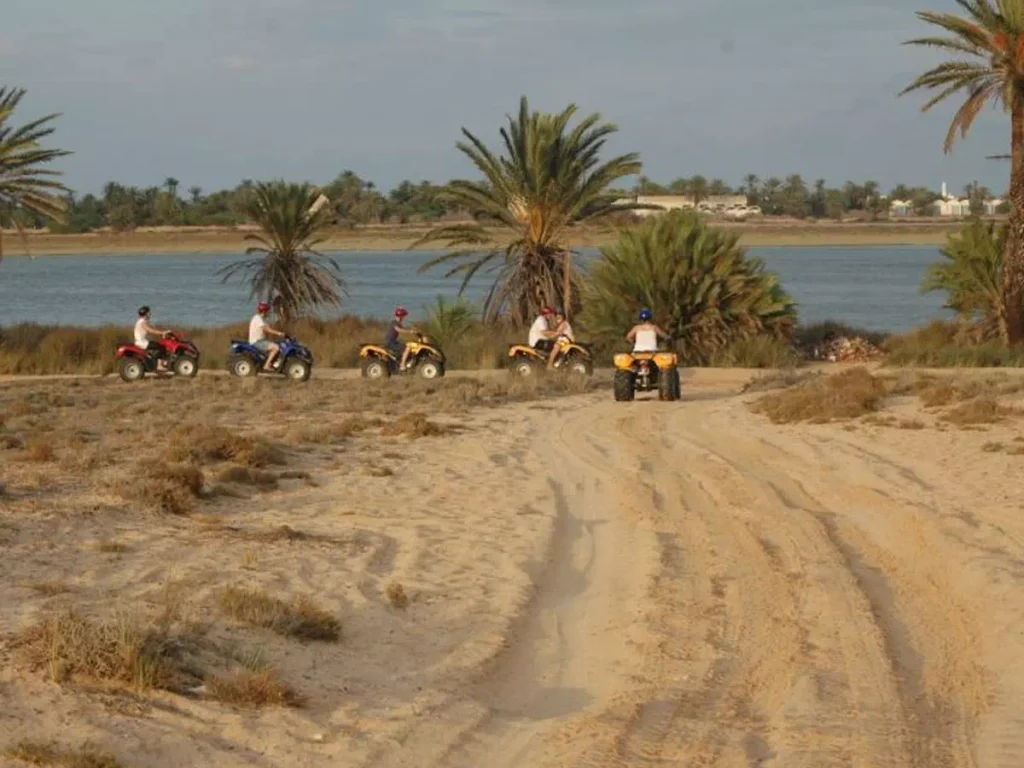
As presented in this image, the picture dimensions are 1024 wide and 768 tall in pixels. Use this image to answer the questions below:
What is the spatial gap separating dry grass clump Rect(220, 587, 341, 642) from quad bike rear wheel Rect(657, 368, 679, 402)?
50.6 ft

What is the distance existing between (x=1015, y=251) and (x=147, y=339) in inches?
664

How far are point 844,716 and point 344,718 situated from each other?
7.46 feet

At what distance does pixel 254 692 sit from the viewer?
23.4 feet

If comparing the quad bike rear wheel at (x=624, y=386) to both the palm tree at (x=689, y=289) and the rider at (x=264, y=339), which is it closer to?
the rider at (x=264, y=339)

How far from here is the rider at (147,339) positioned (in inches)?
1146

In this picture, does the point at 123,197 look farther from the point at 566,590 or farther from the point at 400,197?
the point at 566,590

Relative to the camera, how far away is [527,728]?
23.7 ft

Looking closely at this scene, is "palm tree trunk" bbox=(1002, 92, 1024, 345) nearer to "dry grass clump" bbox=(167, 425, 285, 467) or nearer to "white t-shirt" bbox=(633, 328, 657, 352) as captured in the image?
"white t-shirt" bbox=(633, 328, 657, 352)

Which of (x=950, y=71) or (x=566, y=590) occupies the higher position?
(x=950, y=71)

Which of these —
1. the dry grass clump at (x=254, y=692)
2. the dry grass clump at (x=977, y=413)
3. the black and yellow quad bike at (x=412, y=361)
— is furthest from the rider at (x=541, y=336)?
the dry grass clump at (x=254, y=692)

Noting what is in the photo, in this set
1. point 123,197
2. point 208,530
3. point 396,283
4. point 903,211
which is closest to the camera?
point 208,530

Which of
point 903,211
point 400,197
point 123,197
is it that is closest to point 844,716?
point 400,197

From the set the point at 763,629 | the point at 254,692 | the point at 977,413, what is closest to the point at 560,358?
the point at 977,413

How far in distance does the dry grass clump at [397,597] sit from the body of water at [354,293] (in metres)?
35.0
